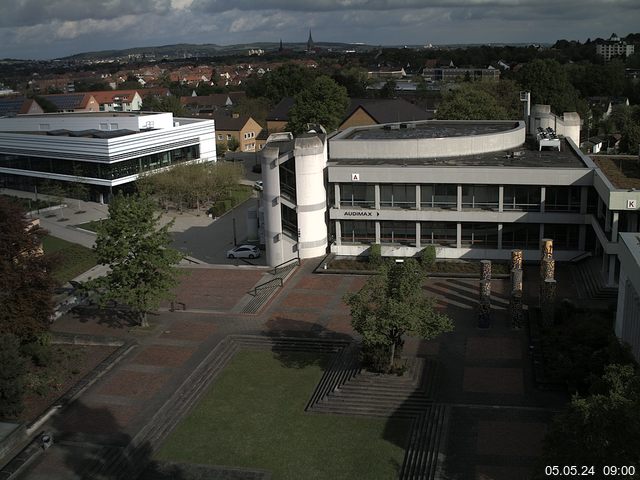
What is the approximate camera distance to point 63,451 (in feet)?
81.3

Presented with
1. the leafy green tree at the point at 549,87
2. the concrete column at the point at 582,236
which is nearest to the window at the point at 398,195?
the concrete column at the point at 582,236

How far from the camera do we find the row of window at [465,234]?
42.3m

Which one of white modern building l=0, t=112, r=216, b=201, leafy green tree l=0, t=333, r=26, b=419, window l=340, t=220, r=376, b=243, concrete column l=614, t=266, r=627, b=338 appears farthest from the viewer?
white modern building l=0, t=112, r=216, b=201

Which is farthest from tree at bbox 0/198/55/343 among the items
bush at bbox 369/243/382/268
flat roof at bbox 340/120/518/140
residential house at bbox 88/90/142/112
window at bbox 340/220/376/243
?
residential house at bbox 88/90/142/112

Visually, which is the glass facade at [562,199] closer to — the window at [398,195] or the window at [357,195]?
the window at [398,195]

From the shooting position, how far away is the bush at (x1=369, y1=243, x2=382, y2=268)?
4309cm

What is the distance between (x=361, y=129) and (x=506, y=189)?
16646mm

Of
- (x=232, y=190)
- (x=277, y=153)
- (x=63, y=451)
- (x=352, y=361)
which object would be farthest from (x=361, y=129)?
(x=63, y=451)

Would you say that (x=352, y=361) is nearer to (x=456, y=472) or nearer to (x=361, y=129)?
(x=456, y=472)

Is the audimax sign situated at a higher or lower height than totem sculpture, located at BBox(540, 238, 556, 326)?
higher

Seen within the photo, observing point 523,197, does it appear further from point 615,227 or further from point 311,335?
point 311,335

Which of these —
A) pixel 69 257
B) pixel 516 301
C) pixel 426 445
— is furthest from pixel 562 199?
pixel 69 257

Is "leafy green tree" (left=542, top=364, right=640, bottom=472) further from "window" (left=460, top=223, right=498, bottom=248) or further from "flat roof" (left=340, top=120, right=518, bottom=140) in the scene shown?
"flat roof" (left=340, top=120, right=518, bottom=140)

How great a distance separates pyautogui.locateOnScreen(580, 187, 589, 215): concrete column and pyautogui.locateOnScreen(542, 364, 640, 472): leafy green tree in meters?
26.2
